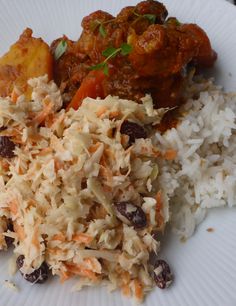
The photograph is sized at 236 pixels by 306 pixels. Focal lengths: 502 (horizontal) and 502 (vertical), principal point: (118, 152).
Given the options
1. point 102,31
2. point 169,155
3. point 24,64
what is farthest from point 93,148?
point 24,64

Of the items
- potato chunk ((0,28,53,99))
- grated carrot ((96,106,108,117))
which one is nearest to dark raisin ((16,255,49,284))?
grated carrot ((96,106,108,117))

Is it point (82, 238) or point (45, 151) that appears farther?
point (45, 151)

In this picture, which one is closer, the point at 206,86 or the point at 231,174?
the point at 231,174

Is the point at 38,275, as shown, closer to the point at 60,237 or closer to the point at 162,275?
the point at 60,237

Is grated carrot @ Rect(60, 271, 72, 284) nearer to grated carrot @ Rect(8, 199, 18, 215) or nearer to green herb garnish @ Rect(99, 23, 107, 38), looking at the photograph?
grated carrot @ Rect(8, 199, 18, 215)

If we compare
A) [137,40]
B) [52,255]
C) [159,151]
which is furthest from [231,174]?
[52,255]

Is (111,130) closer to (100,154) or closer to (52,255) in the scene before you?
(100,154)
